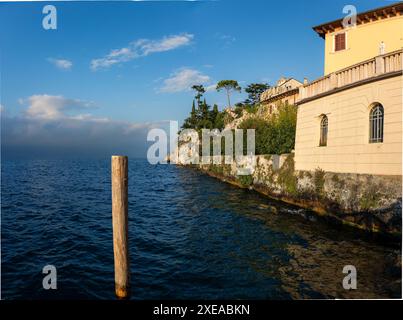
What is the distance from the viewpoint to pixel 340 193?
15.2 meters

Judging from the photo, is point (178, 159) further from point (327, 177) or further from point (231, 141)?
point (327, 177)

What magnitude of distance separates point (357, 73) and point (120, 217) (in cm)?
1399

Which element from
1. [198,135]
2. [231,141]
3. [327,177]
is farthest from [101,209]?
[198,135]

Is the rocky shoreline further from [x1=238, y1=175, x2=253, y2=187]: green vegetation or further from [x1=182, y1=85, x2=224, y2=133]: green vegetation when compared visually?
[x1=182, y1=85, x2=224, y2=133]: green vegetation

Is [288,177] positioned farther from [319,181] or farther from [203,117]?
[203,117]

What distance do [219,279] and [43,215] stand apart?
1405 centimetres

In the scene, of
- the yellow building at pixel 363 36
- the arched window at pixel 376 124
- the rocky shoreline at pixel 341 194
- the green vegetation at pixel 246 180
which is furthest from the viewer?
the green vegetation at pixel 246 180

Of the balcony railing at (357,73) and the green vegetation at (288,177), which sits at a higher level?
the balcony railing at (357,73)

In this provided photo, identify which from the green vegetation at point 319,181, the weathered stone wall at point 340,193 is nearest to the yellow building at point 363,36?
the weathered stone wall at point 340,193

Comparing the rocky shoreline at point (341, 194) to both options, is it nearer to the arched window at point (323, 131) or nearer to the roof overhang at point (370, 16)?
the arched window at point (323, 131)

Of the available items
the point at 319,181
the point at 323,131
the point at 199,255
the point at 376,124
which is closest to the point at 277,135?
the point at 323,131

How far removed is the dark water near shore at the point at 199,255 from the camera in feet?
27.5

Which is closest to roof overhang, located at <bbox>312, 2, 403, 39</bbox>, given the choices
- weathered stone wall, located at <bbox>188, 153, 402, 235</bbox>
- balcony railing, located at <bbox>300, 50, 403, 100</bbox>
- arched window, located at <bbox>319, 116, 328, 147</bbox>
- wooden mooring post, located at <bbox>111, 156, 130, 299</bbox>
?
balcony railing, located at <bbox>300, 50, 403, 100</bbox>

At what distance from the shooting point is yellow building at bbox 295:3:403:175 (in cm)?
1273
